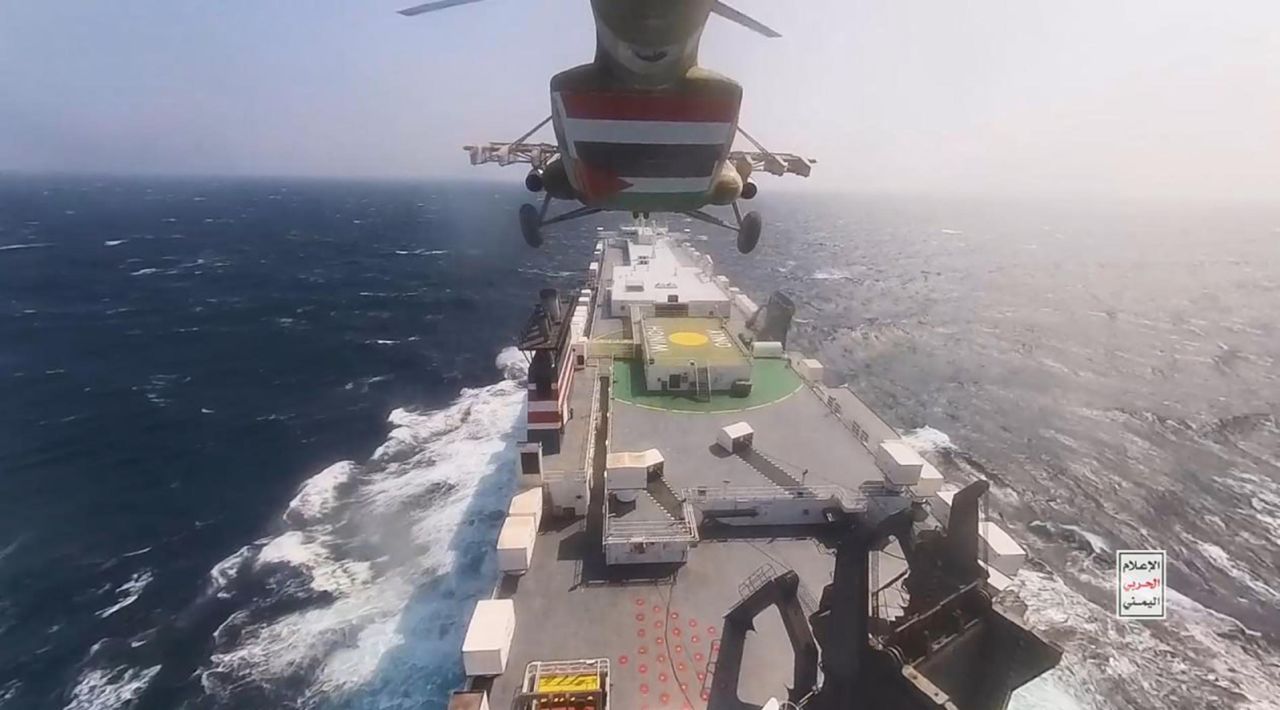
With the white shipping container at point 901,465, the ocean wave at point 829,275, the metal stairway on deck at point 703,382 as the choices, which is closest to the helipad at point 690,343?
the metal stairway on deck at point 703,382

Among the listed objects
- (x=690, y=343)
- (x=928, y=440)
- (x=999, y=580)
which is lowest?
(x=928, y=440)

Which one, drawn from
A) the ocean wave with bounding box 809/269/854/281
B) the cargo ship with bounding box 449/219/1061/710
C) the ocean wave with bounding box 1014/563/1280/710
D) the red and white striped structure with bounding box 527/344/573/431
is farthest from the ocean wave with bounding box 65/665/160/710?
the ocean wave with bounding box 809/269/854/281

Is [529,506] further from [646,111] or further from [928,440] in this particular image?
[928,440]

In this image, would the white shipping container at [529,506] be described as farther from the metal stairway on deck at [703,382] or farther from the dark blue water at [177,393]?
the dark blue water at [177,393]

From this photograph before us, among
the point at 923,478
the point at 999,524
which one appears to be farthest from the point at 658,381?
the point at 999,524

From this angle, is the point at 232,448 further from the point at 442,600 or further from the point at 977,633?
the point at 977,633

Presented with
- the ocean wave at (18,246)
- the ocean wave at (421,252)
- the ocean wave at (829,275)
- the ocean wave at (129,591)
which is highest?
the ocean wave at (18,246)

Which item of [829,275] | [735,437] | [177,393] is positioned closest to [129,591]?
[177,393]
